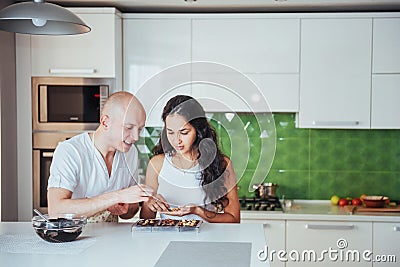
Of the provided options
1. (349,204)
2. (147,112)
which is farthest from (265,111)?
(349,204)

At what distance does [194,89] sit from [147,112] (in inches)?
58.4

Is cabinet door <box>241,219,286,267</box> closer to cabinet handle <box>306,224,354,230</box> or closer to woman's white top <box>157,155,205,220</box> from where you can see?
cabinet handle <box>306,224,354,230</box>

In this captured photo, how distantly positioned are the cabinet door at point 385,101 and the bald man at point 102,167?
1.88 m

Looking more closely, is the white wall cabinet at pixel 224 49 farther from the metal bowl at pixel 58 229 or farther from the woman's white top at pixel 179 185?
the metal bowl at pixel 58 229

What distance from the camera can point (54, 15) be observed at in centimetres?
236

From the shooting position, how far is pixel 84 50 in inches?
151

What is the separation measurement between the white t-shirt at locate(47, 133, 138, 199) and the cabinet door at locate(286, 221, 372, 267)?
1493 millimetres

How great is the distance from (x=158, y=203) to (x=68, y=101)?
162 cm

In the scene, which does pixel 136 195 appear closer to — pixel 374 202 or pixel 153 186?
pixel 153 186

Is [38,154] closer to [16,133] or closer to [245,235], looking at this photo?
[16,133]

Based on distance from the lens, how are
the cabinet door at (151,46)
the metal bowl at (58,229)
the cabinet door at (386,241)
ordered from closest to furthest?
the metal bowl at (58,229), the cabinet door at (386,241), the cabinet door at (151,46)

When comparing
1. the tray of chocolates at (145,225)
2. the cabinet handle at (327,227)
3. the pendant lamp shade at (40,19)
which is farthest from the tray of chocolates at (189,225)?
the cabinet handle at (327,227)

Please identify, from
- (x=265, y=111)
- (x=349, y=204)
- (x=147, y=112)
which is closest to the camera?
(x=265, y=111)

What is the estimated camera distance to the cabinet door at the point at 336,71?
12.7 ft
